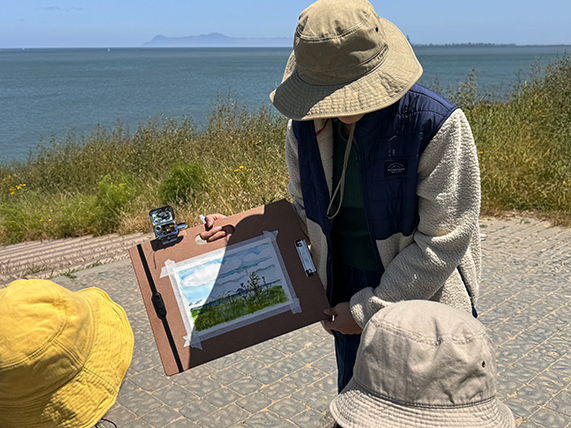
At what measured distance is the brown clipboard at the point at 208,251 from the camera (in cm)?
207

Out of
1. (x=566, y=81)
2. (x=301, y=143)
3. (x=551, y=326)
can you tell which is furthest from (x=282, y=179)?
(x=566, y=81)

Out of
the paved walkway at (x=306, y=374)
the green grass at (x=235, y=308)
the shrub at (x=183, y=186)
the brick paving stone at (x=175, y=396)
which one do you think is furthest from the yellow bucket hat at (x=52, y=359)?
the shrub at (x=183, y=186)

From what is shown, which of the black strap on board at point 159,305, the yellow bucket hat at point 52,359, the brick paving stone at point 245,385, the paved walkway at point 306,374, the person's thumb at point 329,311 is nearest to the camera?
the yellow bucket hat at point 52,359

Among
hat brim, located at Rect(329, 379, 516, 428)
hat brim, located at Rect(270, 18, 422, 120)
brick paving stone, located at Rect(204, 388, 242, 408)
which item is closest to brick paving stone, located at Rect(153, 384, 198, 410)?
Answer: brick paving stone, located at Rect(204, 388, 242, 408)

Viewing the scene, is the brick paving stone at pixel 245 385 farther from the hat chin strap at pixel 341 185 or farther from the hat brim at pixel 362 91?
the hat brim at pixel 362 91

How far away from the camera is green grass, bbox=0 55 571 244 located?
25.5 feet

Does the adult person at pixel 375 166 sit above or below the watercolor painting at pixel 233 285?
above

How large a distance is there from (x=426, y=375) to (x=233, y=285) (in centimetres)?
121

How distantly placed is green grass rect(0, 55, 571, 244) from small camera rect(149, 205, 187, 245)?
5.13 metres

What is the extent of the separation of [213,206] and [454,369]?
6847mm

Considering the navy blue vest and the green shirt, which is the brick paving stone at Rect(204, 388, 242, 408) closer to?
the green shirt

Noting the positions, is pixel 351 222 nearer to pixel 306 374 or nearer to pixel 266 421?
pixel 266 421

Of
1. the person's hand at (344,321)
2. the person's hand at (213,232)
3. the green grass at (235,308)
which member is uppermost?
the person's hand at (213,232)

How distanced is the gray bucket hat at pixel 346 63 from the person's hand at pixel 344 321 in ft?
2.57
